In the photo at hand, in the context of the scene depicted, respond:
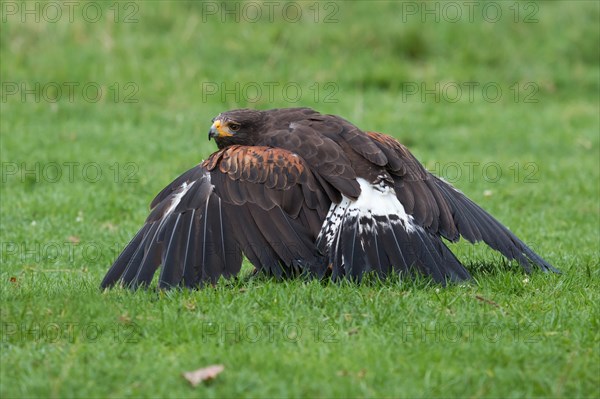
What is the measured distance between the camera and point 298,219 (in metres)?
6.99

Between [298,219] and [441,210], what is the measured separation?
1194 millimetres

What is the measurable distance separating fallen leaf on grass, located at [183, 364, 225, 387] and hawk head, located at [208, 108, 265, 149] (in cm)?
308

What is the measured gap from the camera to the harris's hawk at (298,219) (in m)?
6.77

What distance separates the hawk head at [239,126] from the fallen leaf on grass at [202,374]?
10.1 ft

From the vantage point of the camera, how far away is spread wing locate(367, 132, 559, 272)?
285 inches

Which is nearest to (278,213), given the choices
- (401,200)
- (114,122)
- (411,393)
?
(401,200)

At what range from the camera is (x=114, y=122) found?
13531mm
